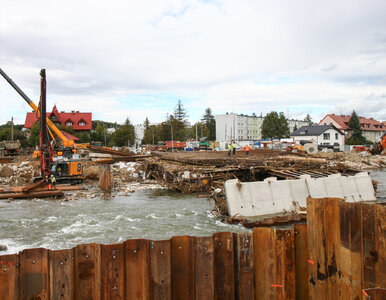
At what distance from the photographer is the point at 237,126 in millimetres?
107438

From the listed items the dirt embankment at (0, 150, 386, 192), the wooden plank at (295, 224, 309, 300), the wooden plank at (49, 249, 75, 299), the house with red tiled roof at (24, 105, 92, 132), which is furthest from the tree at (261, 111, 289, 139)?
the wooden plank at (49, 249, 75, 299)

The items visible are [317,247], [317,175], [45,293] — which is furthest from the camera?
[317,175]

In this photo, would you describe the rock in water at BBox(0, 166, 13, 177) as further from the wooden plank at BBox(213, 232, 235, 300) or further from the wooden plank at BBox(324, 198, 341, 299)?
the wooden plank at BBox(324, 198, 341, 299)

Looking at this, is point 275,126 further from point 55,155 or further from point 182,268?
point 182,268

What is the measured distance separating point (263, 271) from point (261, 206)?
947 cm

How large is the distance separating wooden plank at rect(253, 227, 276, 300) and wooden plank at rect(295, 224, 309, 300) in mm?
346

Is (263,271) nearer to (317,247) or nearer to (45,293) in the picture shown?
(317,247)

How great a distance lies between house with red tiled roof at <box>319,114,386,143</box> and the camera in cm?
8125

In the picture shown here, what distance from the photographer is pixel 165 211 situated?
52.2 ft

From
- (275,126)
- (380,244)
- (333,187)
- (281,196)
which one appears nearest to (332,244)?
(380,244)

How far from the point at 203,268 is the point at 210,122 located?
110896 millimetres

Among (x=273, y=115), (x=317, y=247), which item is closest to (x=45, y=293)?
(x=317, y=247)

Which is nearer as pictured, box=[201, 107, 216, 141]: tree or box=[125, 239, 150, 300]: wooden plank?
box=[125, 239, 150, 300]: wooden plank

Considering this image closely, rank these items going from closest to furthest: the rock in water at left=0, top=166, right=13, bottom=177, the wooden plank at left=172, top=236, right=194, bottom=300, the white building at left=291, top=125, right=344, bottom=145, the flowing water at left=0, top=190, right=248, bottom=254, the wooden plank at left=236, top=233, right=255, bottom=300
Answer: the wooden plank at left=172, top=236, right=194, bottom=300
the wooden plank at left=236, top=233, right=255, bottom=300
the flowing water at left=0, top=190, right=248, bottom=254
the rock in water at left=0, top=166, right=13, bottom=177
the white building at left=291, top=125, right=344, bottom=145
